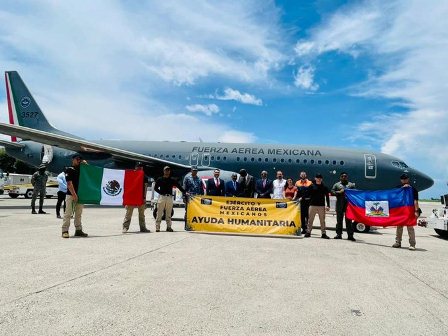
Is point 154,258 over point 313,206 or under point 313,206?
under

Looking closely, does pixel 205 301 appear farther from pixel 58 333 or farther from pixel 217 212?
pixel 217 212

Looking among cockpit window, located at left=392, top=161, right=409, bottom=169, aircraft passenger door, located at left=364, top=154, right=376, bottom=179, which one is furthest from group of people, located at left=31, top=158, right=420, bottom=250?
cockpit window, located at left=392, top=161, right=409, bottom=169

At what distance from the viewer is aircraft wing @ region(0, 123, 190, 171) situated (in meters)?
20.8

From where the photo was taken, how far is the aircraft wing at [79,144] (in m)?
20.8

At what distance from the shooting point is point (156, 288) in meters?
4.47

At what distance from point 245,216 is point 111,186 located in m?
4.13

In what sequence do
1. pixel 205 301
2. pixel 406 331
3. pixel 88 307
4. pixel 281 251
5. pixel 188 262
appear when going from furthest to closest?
pixel 281 251 → pixel 188 262 → pixel 205 301 → pixel 88 307 → pixel 406 331

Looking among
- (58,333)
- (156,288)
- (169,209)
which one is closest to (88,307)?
(58,333)

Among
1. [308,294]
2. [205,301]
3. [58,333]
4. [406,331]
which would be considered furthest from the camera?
[308,294]

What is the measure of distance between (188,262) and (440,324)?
12.1 ft

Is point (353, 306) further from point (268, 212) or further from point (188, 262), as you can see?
point (268, 212)

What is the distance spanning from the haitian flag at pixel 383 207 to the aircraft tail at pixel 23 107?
25739mm

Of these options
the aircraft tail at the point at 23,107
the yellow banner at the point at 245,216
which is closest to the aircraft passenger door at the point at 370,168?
the yellow banner at the point at 245,216

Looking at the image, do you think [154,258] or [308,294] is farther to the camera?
[154,258]
